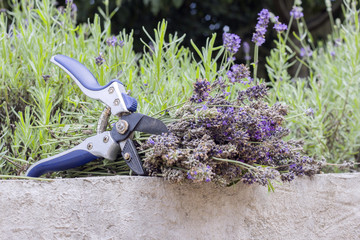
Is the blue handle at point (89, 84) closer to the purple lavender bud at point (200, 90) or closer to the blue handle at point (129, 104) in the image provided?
the blue handle at point (129, 104)

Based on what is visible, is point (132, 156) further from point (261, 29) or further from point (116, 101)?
point (261, 29)

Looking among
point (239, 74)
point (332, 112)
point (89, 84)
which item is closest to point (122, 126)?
point (89, 84)

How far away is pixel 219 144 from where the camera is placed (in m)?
1.04

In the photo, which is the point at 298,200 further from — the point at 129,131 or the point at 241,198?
the point at 129,131

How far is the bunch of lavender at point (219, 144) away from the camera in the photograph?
96 cm

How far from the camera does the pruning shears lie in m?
1.00

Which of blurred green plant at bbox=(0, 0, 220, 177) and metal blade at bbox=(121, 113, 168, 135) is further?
blurred green plant at bbox=(0, 0, 220, 177)

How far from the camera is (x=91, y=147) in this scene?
102cm

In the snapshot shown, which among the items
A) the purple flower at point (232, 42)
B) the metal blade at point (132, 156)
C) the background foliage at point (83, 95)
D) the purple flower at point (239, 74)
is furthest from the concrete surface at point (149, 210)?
the purple flower at point (232, 42)

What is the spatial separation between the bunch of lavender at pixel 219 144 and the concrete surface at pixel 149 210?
0.05 m

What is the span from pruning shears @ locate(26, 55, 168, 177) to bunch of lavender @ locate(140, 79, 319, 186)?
35 millimetres

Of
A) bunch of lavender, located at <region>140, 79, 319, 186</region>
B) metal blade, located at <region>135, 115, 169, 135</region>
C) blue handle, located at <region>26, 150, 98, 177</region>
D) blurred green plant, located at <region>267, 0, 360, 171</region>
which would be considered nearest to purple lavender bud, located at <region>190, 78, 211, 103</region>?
bunch of lavender, located at <region>140, 79, 319, 186</region>

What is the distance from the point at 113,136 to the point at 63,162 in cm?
15

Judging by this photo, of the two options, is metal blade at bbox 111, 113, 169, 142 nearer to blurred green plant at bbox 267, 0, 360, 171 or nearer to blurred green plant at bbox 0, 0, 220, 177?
blurred green plant at bbox 0, 0, 220, 177
